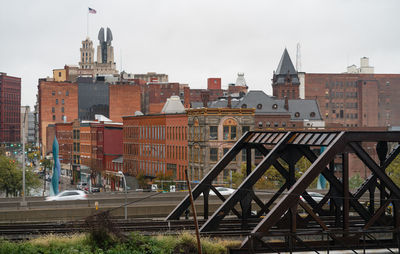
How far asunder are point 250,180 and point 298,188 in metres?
3.77

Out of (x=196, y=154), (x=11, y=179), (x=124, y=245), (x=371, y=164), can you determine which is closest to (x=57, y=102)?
(x=11, y=179)

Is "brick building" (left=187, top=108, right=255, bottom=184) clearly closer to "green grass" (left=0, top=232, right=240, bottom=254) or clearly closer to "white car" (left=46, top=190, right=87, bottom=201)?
"white car" (left=46, top=190, right=87, bottom=201)

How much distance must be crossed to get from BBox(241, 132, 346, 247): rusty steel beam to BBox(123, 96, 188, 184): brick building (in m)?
73.6

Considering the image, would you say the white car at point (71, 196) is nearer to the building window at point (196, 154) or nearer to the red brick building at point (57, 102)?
the building window at point (196, 154)

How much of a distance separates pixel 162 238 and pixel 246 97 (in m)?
100.0

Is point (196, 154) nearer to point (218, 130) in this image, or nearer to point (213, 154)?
point (213, 154)

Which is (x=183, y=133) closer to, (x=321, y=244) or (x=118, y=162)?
(x=118, y=162)

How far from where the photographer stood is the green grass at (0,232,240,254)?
23.4 m

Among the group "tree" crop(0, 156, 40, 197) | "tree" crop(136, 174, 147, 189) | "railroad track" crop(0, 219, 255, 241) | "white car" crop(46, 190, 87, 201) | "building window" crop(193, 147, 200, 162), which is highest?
"building window" crop(193, 147, 200, 162)

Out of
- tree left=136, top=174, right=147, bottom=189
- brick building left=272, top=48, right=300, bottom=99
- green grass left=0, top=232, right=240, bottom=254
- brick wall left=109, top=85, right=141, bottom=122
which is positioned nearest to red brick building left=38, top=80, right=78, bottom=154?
brick wall left=109, top=85, right=141, bottom=122

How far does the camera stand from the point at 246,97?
407 feet

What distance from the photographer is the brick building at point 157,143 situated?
98.9 m

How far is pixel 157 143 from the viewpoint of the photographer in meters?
107

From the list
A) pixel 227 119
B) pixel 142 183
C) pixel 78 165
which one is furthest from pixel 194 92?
pixel 227 119
